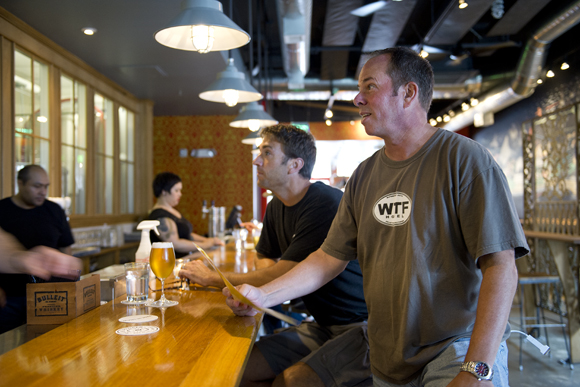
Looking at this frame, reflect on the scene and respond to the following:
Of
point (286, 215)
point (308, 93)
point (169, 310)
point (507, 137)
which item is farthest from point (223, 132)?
point (169, 310)

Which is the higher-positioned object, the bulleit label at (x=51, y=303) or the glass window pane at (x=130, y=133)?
the glass window pane at (x=130, y=133)

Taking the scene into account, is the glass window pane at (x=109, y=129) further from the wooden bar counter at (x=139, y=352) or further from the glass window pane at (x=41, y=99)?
the wooden bar counter at (x=139, y=352)

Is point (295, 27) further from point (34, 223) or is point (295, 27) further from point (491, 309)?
point (491, 309)

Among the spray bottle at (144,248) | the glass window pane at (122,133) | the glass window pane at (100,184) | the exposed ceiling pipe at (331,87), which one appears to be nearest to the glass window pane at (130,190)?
the glass window pane at (122,133)

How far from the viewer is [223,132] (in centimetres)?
879

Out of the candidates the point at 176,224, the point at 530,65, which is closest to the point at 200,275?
the point at 176,224

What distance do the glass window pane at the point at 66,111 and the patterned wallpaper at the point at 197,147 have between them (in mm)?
3064

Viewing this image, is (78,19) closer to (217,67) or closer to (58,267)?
(217,67)

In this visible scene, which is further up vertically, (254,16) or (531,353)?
(254,16)

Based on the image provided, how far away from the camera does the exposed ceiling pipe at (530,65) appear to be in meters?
5.39

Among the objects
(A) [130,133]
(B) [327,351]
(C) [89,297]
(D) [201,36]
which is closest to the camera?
(C) [89,297]

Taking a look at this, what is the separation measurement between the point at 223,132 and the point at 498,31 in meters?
4.83

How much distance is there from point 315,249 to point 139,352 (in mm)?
1052

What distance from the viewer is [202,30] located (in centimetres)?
215
